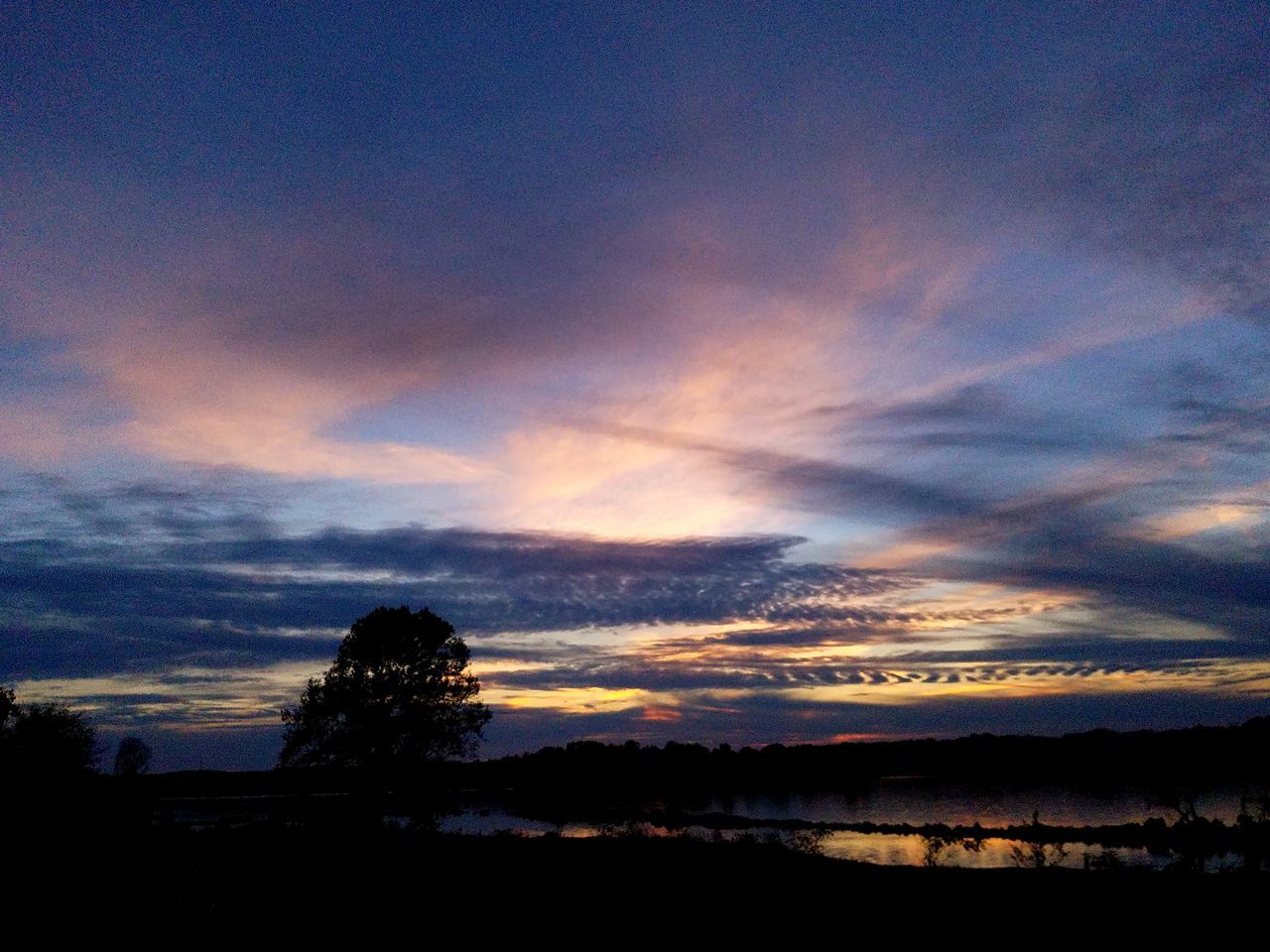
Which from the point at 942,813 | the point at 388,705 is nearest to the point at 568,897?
the point at 388,705

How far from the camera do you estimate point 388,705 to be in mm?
47031

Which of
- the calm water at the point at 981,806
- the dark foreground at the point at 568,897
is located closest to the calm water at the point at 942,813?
the calm water at the point at 981,806

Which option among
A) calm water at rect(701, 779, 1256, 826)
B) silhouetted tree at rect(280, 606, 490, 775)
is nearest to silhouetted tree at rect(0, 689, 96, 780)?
silhouetted tree at rect(280, 606, 490, 775)

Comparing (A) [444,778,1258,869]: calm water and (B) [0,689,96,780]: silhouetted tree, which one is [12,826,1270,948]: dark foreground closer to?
(A) [444,778,1258,869]: calm water

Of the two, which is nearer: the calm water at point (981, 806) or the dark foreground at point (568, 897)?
the dark foreground at point (568, 897)

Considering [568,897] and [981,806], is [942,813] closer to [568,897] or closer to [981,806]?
[981,806]

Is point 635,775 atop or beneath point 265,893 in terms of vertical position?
beneath

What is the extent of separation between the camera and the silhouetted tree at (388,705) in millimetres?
46188

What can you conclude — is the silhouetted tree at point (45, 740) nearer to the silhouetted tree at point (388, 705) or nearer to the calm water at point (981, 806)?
the silhouetted tree at point (388, 705)

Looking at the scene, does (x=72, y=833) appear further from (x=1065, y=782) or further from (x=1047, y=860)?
(x=1065, y=782)

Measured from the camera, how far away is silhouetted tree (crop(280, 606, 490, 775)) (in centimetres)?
4619

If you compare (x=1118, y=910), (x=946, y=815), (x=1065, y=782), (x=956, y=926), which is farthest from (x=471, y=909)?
(x=1065, y=782)

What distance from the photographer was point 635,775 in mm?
153000

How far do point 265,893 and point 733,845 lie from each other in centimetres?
1266
